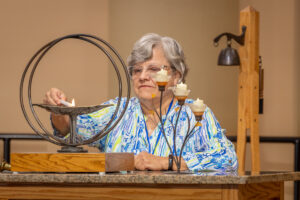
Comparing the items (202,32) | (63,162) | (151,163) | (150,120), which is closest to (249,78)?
(150,120)

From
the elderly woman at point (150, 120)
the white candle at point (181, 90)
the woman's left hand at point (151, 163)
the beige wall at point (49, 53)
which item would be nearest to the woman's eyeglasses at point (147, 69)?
the elderly woman at point (150, 120)

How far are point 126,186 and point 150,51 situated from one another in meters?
1.08

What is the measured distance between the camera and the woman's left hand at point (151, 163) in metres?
2.41

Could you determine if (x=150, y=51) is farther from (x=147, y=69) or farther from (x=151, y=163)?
(x=151, y=163)

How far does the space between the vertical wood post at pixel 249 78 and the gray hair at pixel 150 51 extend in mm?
1253

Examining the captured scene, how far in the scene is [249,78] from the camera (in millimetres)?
4113

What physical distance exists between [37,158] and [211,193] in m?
0.59

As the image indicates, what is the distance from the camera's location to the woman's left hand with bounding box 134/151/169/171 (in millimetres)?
2408

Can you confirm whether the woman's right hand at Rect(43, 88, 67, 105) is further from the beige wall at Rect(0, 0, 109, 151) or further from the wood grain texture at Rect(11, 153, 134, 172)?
the beige wall at Rect(0, 0, 109, 151)

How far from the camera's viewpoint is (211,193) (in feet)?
6.24

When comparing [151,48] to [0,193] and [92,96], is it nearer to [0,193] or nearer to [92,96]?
[0,193]

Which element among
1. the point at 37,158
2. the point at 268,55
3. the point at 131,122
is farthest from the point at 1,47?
the point at 37,158

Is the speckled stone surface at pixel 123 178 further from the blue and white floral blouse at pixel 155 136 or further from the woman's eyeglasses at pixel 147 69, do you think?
the woman's eyeglasses at pixel 147 69

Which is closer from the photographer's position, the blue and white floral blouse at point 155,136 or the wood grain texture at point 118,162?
the wood grain texture at point 118,162
